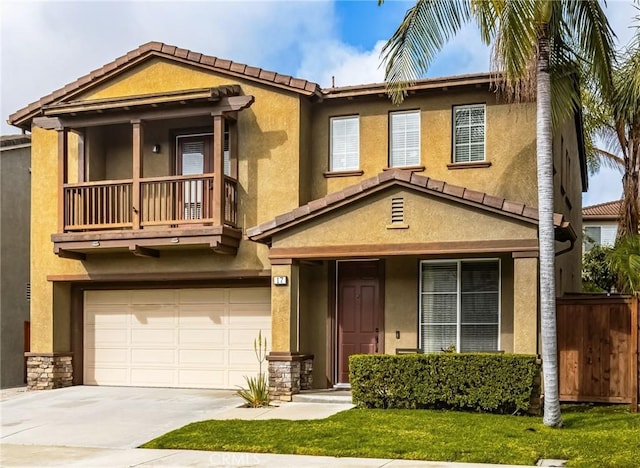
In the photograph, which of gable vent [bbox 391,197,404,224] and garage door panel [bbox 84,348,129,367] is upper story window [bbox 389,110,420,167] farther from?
garage door panel [bbox 84,348,129,367]

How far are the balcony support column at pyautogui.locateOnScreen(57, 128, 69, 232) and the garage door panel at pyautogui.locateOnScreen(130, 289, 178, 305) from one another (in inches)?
93.0

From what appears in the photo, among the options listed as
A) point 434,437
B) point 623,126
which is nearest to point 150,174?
point 434,437

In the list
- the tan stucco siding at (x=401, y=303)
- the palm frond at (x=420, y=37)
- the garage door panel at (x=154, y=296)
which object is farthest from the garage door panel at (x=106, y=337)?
the palm frond at (x=420, y=37)

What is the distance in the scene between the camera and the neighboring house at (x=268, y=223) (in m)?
15.0

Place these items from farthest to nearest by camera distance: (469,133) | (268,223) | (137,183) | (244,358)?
(244,358), (137,183), (469,133), (268,223)

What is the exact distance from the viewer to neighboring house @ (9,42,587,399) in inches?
589

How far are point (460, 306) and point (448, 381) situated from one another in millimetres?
2426

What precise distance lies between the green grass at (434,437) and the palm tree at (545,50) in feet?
2.99

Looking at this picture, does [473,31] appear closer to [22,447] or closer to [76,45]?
[22,447]

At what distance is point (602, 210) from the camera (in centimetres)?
3775

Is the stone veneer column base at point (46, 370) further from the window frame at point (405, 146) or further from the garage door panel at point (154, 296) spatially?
the window frame at point (405, 146)

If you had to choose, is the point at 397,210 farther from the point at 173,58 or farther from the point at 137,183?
the point at 173,58

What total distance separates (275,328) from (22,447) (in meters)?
5.31

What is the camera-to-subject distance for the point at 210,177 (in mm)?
16453
